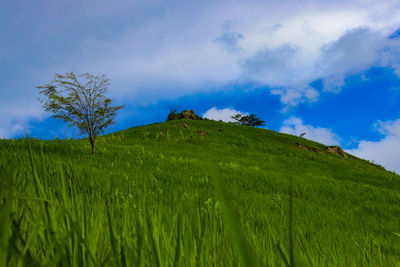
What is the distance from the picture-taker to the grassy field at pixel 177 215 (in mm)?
815

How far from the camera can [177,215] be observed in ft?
7.06

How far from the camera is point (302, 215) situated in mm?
5738

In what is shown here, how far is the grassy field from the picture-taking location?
0.81 m

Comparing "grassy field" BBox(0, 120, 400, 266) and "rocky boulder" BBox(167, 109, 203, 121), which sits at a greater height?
"rocky boulder" BBox(167, 109, 203, 121)

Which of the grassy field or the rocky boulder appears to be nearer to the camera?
the grassy field

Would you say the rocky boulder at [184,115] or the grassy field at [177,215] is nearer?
the grassy field at [177,215]

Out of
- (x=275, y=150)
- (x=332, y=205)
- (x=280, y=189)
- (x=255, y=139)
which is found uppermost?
(x=255, y=139)

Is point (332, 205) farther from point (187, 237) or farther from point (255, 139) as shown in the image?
point (255, 139)

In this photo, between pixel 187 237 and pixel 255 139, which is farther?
pixel 255 139

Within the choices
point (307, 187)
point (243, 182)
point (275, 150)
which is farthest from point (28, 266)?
point (275, 150)

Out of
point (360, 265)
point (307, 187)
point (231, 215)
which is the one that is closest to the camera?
point (231, 215)

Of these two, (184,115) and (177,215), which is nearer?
(177,215)

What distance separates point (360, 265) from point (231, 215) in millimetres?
1794

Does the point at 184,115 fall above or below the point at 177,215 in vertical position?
above
